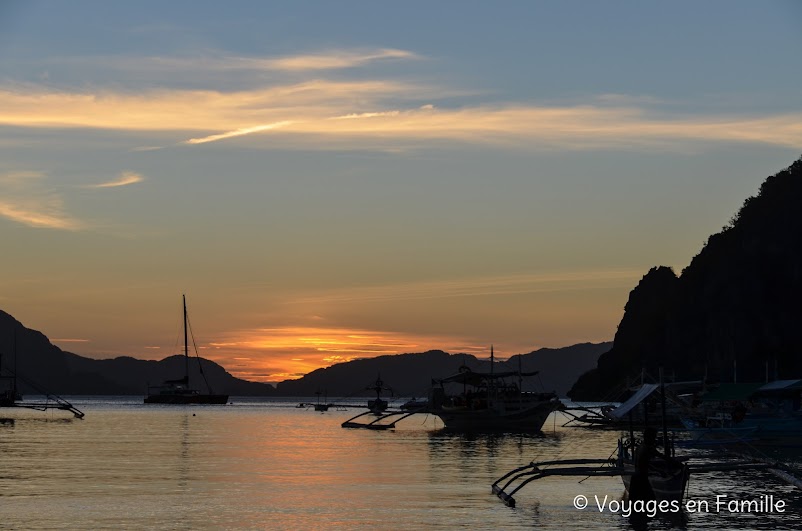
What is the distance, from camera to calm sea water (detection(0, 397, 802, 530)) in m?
46.7

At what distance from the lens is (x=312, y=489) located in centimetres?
6112

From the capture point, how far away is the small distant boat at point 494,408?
432ft

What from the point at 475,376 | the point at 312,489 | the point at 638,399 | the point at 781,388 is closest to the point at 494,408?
Answer: the point at 475,376

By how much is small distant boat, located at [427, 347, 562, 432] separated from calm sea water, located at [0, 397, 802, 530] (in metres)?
26.5

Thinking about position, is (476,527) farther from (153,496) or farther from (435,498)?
(153,496)

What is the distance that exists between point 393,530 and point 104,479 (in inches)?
1026

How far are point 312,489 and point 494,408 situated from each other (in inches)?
2845

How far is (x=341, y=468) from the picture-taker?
75938mm

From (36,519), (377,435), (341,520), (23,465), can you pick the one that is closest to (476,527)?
(341,520)

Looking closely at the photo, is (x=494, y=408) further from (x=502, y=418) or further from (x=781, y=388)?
(x=781, y=388)

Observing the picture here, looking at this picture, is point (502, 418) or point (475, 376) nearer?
point (502, 418)

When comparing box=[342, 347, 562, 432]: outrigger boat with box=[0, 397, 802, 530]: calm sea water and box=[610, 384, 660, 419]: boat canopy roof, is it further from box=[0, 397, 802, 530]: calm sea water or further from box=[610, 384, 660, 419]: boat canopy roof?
box=[610, 384, 660, 419]: boat canopy roof

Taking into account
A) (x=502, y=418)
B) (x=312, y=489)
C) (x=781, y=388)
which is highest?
(x=781, y=388)

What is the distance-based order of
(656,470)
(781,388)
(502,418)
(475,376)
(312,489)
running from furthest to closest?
(475,376) → (502,418) → (781,388) → (312,489) → (656,470)
